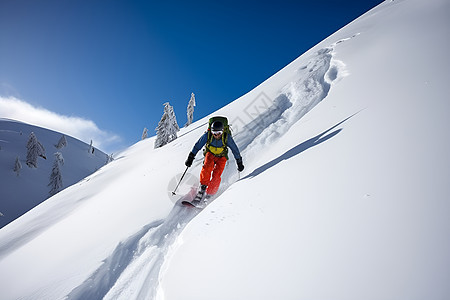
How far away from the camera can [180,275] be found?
243cm

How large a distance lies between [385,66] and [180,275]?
8.27 meters

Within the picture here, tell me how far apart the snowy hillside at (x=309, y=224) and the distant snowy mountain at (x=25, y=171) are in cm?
2439

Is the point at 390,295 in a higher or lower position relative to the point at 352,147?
lower

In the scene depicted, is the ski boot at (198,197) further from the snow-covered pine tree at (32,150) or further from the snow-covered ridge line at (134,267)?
the snow-covered pine tree at (32,150)

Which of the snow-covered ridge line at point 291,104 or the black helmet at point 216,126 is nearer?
the black helmet at point 216,126

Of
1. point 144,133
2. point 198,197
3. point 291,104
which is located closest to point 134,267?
point 198,197

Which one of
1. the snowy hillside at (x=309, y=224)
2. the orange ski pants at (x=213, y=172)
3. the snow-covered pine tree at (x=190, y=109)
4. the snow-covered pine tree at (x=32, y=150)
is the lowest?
the snowy hillside at (x=309, y=224)

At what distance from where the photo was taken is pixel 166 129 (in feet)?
74.3

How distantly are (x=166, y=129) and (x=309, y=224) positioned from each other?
72.6 feet

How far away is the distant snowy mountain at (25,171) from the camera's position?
31.6 m

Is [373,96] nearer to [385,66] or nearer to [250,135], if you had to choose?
[385,66]

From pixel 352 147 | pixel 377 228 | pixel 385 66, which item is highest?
pixel 385 66

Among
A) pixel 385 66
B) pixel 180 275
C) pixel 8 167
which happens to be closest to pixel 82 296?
pixel 180 275

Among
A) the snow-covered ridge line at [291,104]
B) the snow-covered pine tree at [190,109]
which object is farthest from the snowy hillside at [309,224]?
the snow-covered pine tree at [190,109]
